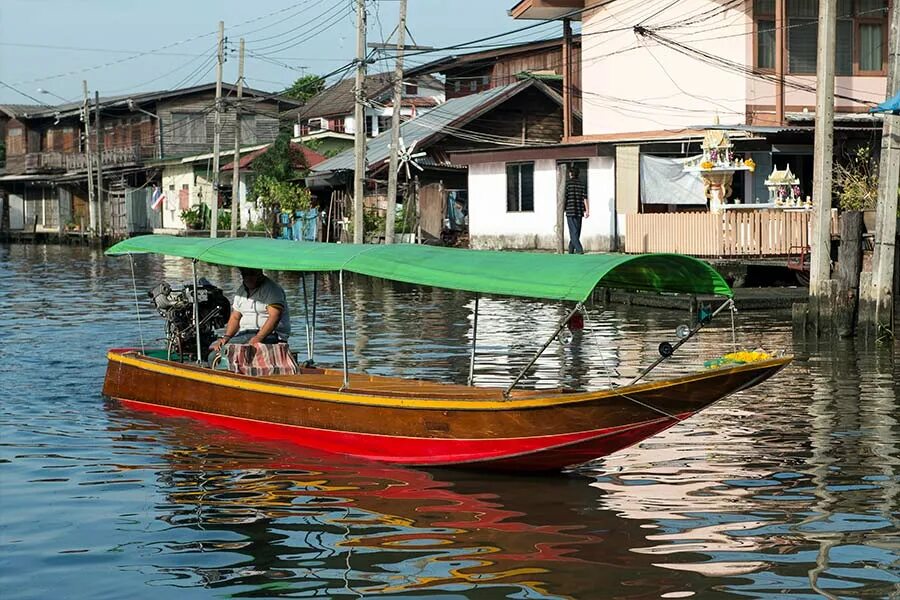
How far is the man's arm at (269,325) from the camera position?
43.8 feet

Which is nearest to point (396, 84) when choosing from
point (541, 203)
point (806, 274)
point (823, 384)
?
point (541, 203)

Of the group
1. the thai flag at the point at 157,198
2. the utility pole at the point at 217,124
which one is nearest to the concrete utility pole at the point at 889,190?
the utility pole at the point at 217,124

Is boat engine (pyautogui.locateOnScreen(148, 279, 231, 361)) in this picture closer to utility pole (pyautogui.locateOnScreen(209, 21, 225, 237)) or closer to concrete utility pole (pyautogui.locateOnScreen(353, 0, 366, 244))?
concrete utility pole (pyautogui.locateOnScreen(353, 0, 366, 244))

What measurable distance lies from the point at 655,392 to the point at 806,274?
17.3m

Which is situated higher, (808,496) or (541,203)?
(541,203)

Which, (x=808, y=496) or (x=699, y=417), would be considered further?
(x=699, y=417)

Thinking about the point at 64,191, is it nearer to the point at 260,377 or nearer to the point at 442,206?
the point at 442,206

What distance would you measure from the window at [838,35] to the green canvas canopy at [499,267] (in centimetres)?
1906

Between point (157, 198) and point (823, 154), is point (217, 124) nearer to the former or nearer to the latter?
point (157, 198)

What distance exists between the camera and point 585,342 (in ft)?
71.1

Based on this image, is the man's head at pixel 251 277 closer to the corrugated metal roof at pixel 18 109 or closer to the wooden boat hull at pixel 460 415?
the wooden boat hull at pixel 460 415

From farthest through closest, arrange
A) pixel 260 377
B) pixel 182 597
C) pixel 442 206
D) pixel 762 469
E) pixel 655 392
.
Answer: pixel 442 206, pixel 260 377, pixel 762 469, pixel 655 392, pixel 182 597

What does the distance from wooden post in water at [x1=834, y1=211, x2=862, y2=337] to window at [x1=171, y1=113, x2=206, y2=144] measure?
5055 centimetres

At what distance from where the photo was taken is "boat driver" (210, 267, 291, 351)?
13.6 metres
